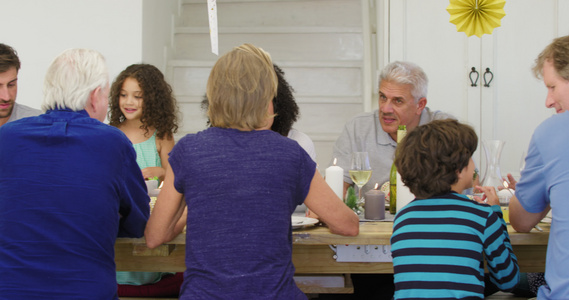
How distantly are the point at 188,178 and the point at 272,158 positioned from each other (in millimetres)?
209

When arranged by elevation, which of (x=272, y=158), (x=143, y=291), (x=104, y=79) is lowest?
(x=143, y=291)

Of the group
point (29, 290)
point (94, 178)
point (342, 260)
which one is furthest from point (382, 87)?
point (29, 290)

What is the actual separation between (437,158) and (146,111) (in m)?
1.78

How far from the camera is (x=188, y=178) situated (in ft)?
4.43

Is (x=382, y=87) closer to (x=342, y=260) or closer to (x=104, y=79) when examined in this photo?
(x=342, y=260)

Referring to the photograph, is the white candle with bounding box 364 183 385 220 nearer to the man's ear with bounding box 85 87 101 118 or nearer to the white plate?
the white plate


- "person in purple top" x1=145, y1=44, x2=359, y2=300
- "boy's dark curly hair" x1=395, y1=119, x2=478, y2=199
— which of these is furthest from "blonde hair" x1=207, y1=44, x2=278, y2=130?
"boy's dark curly hair" x1=395, y1=119, x2=478, y2=199

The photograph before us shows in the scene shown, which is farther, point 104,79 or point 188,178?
point 104,79

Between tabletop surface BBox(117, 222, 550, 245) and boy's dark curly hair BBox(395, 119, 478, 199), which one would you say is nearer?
boy's dark curly hair BBox(395, 119, 478, 199)

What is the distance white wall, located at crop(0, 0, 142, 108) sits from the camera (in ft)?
12.0

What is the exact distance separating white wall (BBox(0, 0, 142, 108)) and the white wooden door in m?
1.80

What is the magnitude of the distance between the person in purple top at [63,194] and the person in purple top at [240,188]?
0.18 meters

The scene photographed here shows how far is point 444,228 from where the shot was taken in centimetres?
139

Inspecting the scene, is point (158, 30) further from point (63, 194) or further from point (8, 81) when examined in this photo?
point (63, 194)
